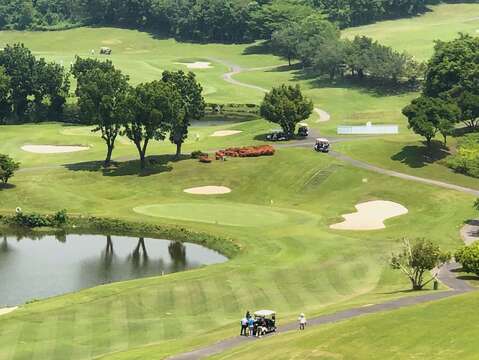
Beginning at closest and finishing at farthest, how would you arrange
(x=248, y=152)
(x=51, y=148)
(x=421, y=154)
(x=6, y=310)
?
(x=6, y=310) < (x=421, y=154) < (x=248, y=152) < (x=51, y=148)

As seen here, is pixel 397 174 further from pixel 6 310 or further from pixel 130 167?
pixel 6 310

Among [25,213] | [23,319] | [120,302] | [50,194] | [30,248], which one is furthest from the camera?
[50,194]

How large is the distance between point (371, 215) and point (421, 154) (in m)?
25.6

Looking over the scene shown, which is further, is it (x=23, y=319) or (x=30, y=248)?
(x=30, y=248)

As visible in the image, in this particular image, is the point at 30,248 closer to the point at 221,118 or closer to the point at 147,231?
the point at 147,231

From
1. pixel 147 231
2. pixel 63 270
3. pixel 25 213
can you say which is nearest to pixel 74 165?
pixel 25 213

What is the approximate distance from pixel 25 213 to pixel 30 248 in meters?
9.22

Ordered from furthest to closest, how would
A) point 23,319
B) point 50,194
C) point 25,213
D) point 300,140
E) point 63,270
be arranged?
1. point 300,140
2. point 50,194
3. point 25,213
4. point 63,270
5. point 23,319

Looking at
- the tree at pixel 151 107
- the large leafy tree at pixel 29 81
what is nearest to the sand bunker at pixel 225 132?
the tree at pixel 151 107

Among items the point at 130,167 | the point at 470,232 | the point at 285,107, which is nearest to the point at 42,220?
the point at 130,167

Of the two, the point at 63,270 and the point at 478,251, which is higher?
the point at 478,251

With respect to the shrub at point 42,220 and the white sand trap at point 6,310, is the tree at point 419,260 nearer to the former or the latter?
the white sand trap at point 6,310

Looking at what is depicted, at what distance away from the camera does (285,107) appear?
13838 cm

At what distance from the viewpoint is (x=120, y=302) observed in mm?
74188
